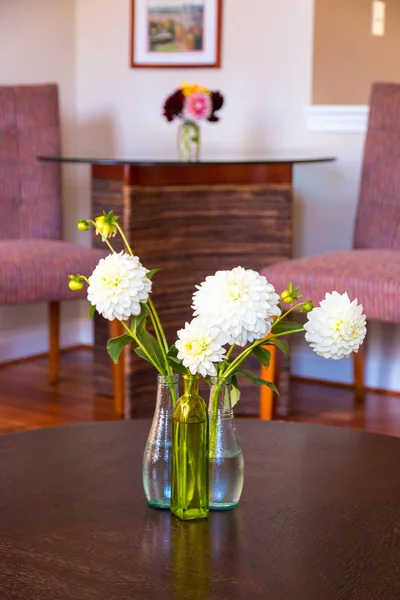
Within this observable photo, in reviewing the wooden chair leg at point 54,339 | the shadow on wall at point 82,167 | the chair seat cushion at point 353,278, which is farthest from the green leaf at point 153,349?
the shadow on wall at point 82,167

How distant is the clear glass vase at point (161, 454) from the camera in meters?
1.30

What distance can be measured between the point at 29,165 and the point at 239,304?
2327 millimetres

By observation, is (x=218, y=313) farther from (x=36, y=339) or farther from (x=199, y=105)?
(x=36, y=339)

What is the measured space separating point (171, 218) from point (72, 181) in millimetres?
1070

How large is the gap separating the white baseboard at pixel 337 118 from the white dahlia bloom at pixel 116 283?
226cm

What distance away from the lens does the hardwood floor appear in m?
3.06

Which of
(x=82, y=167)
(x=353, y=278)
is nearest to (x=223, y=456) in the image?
(x=353, y=278)

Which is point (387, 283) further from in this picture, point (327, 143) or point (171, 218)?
→ point (327, 143)

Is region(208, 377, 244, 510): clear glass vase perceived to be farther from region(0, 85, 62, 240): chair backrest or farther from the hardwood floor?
region(0, 85, 62, 240): chair backrest

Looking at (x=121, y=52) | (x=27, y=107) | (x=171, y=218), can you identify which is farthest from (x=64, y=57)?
(x=171, y=218)

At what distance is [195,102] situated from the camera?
Result: 10.4 ft

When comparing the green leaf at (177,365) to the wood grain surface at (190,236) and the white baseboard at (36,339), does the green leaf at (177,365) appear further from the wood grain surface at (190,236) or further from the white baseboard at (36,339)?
the white baseboard at (36,339)

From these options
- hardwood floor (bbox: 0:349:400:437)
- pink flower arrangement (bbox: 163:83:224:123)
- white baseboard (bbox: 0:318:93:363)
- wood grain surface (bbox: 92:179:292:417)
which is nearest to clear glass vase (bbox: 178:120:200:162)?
pink flower arrangement (bbox: 163:83:224:123)

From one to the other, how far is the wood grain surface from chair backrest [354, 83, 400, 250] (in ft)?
0.78
